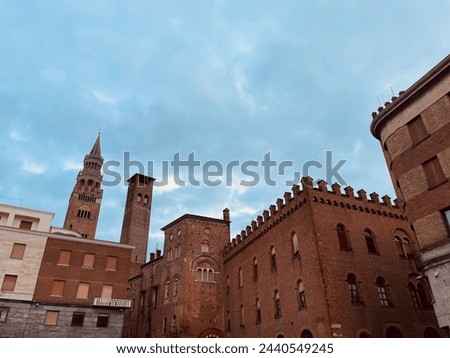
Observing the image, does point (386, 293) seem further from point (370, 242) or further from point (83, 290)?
point (83, 290)

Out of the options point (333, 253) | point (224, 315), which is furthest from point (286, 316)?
point (224, 315)

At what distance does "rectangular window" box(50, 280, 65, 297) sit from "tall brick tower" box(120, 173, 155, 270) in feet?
111

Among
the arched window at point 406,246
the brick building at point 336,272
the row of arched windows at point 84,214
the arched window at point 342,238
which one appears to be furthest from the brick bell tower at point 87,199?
the arched window at point 406,246

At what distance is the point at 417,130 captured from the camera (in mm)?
16422

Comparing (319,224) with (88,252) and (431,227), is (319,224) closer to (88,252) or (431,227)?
(431,227)

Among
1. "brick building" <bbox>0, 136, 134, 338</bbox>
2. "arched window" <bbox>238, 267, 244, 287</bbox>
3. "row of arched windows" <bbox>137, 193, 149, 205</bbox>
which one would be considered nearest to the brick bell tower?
"row of arched windows" <bbox>137, 193, 149, 205</bbox>

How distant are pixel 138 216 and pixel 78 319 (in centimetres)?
4016

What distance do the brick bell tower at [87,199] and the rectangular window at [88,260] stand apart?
4026 centimetres

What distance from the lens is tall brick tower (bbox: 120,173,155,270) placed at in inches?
2472

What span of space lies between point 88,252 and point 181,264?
918 cm

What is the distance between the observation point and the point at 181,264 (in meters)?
34.5

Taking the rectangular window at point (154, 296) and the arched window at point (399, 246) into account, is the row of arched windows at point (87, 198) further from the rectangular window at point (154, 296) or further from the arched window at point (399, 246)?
the arched window at point (399, 246)

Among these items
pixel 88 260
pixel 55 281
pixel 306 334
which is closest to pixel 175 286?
pixel 88 260

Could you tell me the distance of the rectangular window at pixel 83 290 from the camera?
89.9ft
